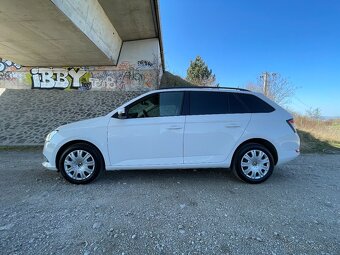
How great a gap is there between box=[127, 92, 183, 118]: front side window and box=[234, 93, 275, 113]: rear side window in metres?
1.20

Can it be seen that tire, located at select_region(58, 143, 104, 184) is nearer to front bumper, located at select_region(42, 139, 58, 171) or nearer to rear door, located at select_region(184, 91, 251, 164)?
front bumper, located at select_region(42, 139, 58, 171)

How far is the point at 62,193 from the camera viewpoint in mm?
3596

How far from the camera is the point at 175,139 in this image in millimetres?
3945

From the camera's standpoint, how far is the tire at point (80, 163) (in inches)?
155

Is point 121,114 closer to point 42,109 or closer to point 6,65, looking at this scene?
point 42,109

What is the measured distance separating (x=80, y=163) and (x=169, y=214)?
2024 millimetres

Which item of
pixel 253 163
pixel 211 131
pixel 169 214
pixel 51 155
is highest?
pixel 211 131

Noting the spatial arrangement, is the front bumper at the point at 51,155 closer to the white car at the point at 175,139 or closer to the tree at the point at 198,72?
the white car at the point at 175,139

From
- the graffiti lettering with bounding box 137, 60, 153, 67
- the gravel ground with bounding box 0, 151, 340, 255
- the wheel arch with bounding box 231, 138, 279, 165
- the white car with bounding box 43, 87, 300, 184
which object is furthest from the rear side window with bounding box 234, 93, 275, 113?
the graffiti lettering with bounding box 137, 60, 153, 67

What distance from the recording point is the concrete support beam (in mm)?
7633

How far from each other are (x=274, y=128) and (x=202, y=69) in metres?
36.3

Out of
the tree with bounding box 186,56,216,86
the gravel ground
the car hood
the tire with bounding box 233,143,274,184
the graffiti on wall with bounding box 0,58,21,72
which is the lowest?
the gravel ground

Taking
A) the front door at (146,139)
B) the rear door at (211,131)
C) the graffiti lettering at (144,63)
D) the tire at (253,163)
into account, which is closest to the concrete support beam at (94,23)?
the graffiti lettering at (144,63)

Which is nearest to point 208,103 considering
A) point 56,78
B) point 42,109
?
point 42,109
